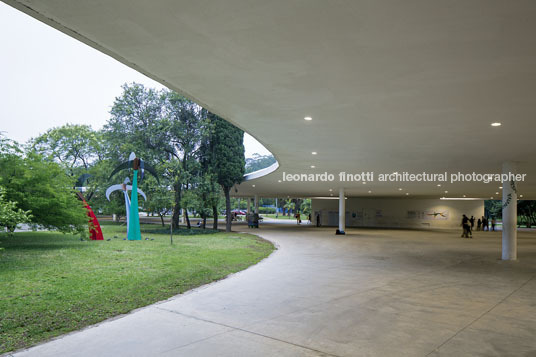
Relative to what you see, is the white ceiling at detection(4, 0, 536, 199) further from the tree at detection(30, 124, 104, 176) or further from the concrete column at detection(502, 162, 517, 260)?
the tree at detection(30, 124, 104, 176)

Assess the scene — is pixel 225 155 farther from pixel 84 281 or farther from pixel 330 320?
pixel 330 320

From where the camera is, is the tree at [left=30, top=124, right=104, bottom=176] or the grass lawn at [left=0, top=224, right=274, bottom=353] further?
the tree at [left=30, top=124, right=104, bottom=176]

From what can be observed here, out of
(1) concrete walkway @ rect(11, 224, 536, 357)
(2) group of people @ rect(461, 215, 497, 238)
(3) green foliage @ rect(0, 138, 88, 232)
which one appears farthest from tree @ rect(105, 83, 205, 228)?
(2) group of people @ rect(461, 215, 497, 238)

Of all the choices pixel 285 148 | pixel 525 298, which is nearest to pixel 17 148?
pixel 285 148

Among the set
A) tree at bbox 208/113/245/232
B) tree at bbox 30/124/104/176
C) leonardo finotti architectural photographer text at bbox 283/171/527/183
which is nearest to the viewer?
leonardo finotti architectural photographer text at bbox 283/171/527/183

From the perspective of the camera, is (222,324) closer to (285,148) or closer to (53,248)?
(285,148)

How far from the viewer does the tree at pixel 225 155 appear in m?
27.5

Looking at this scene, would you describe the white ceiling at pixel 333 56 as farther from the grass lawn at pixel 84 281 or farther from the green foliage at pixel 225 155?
→ the green foliage at pixel 225 155

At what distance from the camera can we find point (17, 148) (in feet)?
45.6

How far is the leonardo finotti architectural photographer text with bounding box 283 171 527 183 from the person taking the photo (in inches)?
734

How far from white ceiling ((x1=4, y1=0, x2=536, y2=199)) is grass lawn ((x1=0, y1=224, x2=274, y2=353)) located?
4.24 m

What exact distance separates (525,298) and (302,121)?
6.27m

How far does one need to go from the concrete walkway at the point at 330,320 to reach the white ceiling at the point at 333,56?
3.98m

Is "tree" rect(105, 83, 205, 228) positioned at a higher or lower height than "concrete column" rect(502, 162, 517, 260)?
higher
